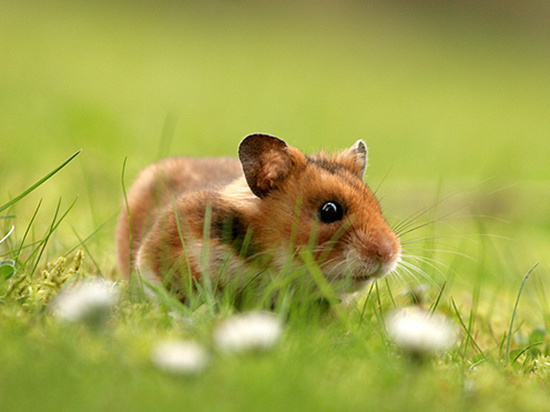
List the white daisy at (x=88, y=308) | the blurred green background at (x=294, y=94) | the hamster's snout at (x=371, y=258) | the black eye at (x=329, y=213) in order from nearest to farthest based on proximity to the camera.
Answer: the white daisy at (x=88, y=308)
the hamster's snout at (x=371, y=258)
the black eye at (x=329, y=213)
the blurred green background at (x=294, y=94)

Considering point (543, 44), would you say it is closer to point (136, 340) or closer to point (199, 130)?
point (199, 130)

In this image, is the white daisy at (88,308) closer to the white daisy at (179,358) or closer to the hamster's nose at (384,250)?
the white daisy at (179,358)

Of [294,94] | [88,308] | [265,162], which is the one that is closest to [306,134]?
[294,94]

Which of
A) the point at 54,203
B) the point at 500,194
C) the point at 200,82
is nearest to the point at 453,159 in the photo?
the point at 500,194

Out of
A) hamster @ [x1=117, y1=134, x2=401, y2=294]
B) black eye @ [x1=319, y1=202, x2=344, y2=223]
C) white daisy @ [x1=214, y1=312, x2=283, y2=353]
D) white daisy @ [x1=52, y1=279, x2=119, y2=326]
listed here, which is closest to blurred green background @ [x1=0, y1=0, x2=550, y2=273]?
hamster @ [x1=117, y1=134, x2=401, y2=294]

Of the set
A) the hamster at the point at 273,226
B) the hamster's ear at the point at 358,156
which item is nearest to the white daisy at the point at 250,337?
the hamster at the point at 273,226

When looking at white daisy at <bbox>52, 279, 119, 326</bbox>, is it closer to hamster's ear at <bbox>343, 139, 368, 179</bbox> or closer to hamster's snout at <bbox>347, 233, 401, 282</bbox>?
hamster's snout at <bbox>347, 233, 401, 282</bbox>

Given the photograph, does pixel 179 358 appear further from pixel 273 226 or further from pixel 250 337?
pixel 273 226
